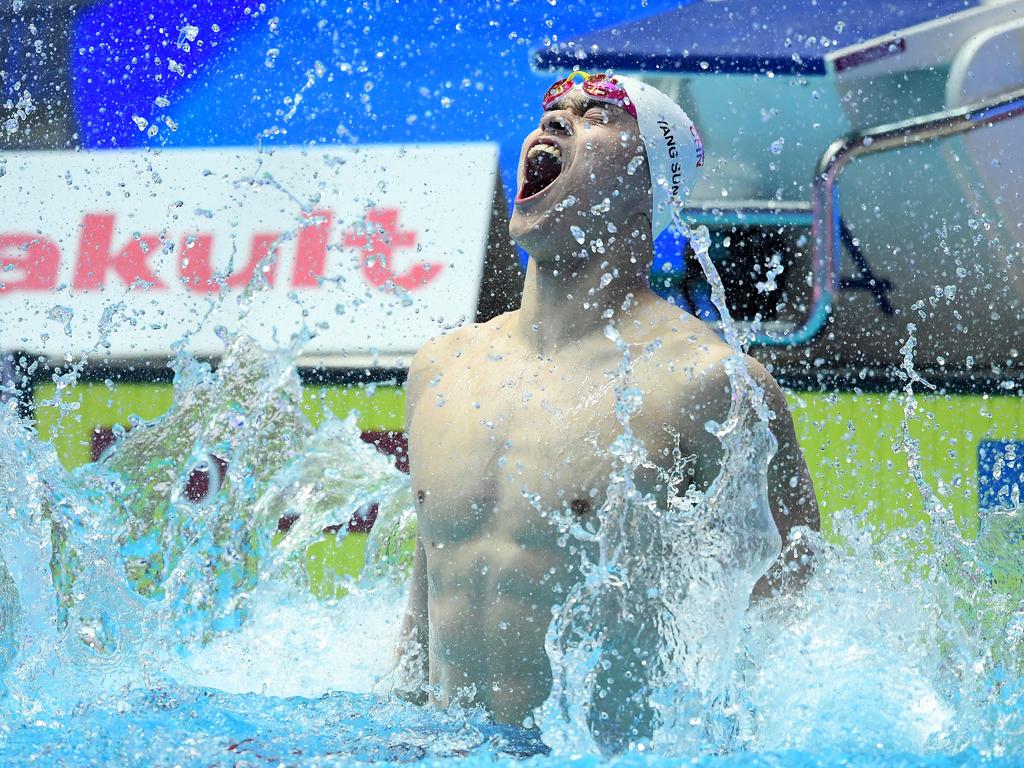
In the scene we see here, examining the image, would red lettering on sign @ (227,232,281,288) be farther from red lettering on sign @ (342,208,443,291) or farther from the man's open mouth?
the man's open mouth

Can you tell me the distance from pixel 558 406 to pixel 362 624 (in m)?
1.05

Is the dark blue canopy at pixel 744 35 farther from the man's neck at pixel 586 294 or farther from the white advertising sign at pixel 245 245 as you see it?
the man's neck at pixel 586 294

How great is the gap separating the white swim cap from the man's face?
0.06 feet

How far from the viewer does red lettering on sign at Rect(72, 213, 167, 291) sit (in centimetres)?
426

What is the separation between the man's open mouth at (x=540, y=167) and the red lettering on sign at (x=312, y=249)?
2.24m

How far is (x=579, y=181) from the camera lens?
77.5 inches

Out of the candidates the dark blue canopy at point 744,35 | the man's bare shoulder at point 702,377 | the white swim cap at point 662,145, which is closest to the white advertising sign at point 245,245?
the dark blue canopy at point 744,35

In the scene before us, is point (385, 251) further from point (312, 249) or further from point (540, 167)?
point (540, 167)

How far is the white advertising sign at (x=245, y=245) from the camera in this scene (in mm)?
4090

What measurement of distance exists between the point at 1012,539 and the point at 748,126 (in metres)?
2.03

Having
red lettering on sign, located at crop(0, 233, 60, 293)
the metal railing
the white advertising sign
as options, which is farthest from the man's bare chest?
red lettering on sign, located at crop(0, 233, 60, 293)

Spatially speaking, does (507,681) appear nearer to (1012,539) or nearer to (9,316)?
(1012,539)

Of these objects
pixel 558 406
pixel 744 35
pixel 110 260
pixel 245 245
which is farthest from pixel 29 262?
pixel 558 406

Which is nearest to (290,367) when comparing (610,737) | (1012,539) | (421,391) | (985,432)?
(421,391)
